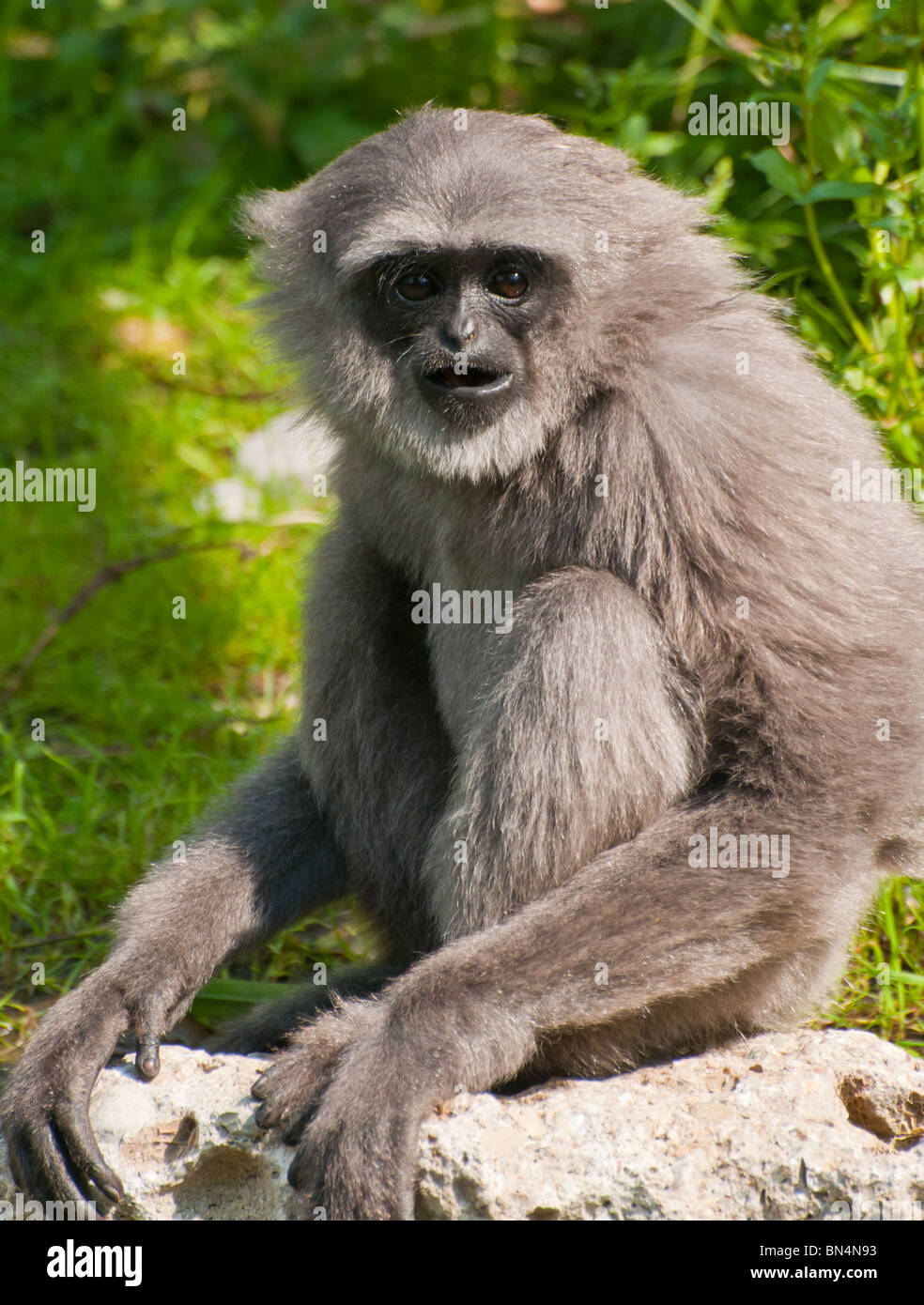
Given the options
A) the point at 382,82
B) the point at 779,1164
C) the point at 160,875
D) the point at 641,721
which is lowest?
the point at 779,1164

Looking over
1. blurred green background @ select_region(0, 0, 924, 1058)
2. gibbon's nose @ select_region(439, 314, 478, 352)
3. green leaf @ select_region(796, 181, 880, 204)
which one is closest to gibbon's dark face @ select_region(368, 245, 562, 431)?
gibbon's nose @ select_region(439, 314, 478, 352)

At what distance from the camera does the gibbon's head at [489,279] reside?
5.03 meters

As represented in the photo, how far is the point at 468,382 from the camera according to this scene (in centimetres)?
519

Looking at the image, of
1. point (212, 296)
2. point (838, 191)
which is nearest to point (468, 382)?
point (838, 191)

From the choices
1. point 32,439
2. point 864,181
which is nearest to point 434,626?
point 864,181

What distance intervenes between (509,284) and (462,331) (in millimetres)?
282

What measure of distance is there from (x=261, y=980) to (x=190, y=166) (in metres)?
7.30

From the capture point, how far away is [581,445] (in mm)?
5039

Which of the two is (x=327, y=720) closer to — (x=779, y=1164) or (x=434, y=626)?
(x=434, y=626)

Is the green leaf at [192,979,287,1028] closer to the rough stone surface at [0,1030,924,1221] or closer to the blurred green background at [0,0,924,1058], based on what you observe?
the blurred green background at [0,0,924,1058]

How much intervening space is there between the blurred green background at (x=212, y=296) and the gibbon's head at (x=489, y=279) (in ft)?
3.36

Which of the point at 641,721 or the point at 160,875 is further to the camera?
the point at 160,875

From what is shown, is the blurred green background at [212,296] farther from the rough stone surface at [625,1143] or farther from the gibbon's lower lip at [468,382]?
the gibbon's lower lip at [468,382]

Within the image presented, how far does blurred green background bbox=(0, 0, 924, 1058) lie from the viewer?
6.60 m
